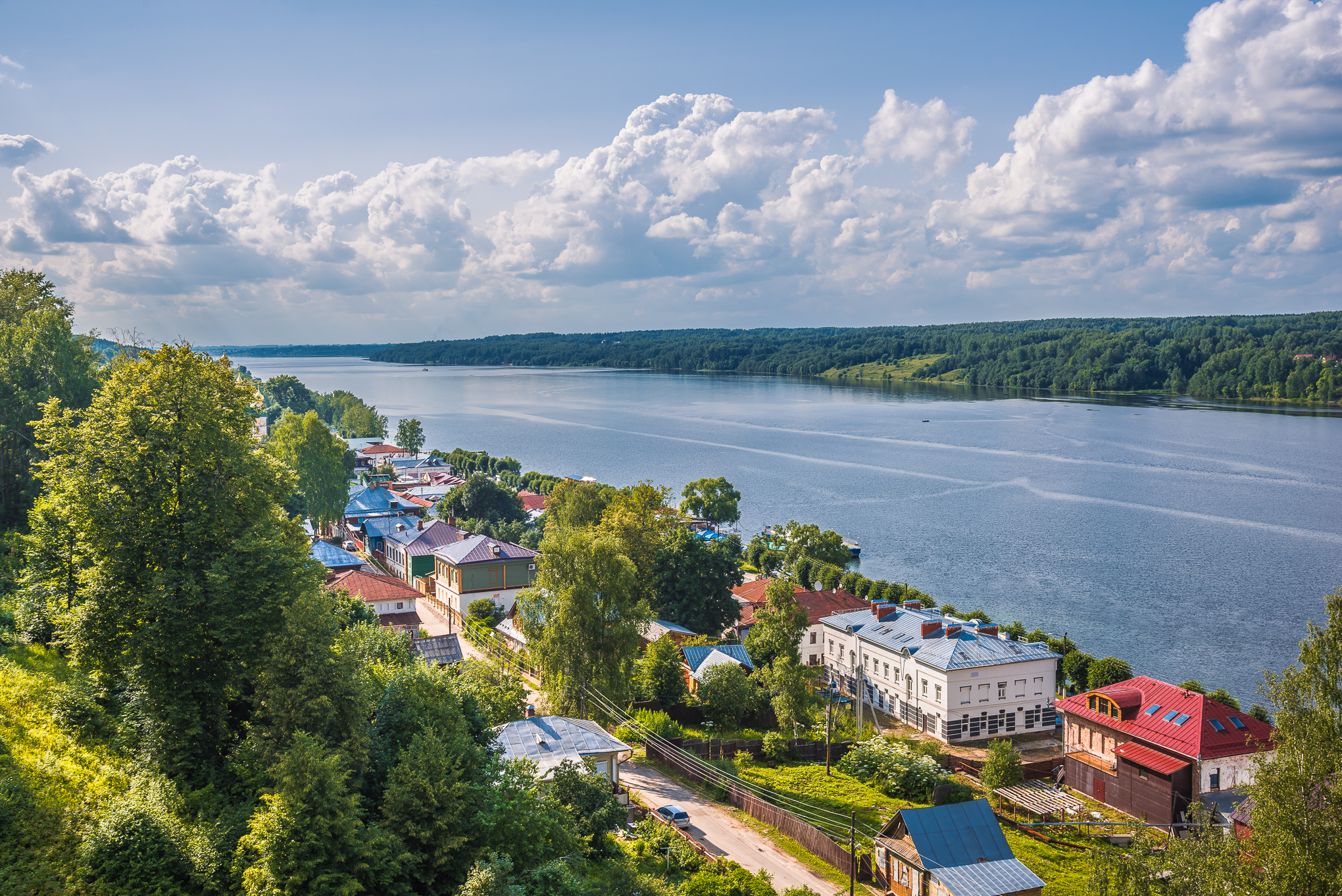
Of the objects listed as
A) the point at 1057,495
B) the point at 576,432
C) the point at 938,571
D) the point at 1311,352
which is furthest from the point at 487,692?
the point at 1311,352

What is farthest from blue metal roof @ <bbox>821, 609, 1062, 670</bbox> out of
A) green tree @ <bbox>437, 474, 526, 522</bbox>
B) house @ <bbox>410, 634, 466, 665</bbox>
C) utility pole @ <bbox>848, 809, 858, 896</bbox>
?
green tree @ <bbox>437, 474, 526, 522</bbox>

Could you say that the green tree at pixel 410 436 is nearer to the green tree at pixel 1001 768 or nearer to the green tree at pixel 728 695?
the green tree at pixel 728 695

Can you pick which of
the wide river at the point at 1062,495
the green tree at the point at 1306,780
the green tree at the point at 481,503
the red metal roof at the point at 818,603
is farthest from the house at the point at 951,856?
the green tree at the point at 481,503

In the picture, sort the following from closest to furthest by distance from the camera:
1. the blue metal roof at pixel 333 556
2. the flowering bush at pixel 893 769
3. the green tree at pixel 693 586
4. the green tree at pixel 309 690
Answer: the green tree at pixel 309 690 < the flowering bush at pixel 893 769 < the green tree at pixel 693 586 < the blue metal roof at pixel 333 556

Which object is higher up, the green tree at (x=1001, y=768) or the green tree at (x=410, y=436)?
the green tree at (x=410, y=436)

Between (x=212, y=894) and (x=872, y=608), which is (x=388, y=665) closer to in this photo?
(x=212, y=894)

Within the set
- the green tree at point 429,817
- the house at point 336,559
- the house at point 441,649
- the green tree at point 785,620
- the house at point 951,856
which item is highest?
the green tree at point 429,817

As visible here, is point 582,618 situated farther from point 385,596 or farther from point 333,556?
point 333,556
